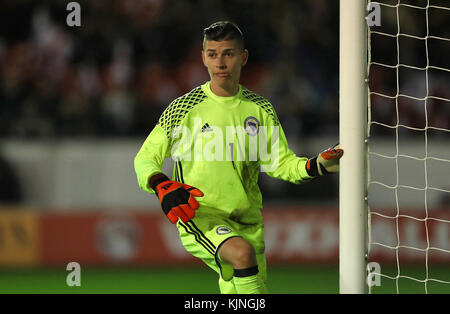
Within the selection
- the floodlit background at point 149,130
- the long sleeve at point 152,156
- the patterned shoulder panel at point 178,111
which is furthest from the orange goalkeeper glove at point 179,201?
the floodlit background at point 149,130

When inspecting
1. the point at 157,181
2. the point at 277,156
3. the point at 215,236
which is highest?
the point at 277,156

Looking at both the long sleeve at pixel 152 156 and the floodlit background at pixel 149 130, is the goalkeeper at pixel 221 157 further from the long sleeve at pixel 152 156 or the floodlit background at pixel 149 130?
the floodlit background at pixel 149 130

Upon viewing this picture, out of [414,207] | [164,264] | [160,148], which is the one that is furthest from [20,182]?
[160,148]

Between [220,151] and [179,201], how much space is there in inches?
18.9

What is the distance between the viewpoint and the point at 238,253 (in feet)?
13.3

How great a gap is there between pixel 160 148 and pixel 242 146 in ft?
1.46

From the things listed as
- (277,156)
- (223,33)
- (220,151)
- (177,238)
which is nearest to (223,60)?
(223,33)

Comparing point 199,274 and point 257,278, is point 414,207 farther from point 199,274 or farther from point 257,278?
point 257,278

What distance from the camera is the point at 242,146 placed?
4.41m

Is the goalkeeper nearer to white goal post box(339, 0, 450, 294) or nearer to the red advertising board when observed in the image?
white goal post box(339, 0, 450, 294)


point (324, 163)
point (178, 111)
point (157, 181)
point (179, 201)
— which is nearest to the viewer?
point (179, 201)

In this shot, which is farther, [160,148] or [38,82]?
[38,82]

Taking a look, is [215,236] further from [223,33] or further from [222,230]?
[223,33]

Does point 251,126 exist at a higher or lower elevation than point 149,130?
lower
